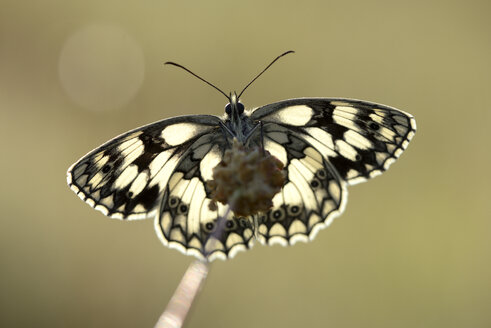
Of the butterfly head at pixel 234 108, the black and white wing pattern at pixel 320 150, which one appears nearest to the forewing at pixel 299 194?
the black and white wing pattern at pixel 320 150

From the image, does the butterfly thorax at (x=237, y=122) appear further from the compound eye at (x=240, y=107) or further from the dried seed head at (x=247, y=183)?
the dried seed head at (x=247, y=183)

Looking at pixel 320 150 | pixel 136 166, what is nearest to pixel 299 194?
pixel 320 150

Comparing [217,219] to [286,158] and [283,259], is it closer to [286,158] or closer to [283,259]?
[286,158]

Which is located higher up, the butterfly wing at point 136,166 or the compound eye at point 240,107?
the compound eye at point 240,107

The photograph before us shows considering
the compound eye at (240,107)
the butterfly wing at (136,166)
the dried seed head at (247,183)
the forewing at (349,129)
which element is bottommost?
the dried seed head at (247,183)

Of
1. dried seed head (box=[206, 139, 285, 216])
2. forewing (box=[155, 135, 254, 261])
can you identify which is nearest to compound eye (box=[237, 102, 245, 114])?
forewing (box=[155, 135, 254, 261])

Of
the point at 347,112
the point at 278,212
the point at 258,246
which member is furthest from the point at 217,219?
the point at 258,246

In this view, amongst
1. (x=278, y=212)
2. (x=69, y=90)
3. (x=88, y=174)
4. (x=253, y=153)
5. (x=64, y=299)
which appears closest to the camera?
(x=253, y=153)

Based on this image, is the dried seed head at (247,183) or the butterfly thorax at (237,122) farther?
the butterfly thorax at (237,122)
